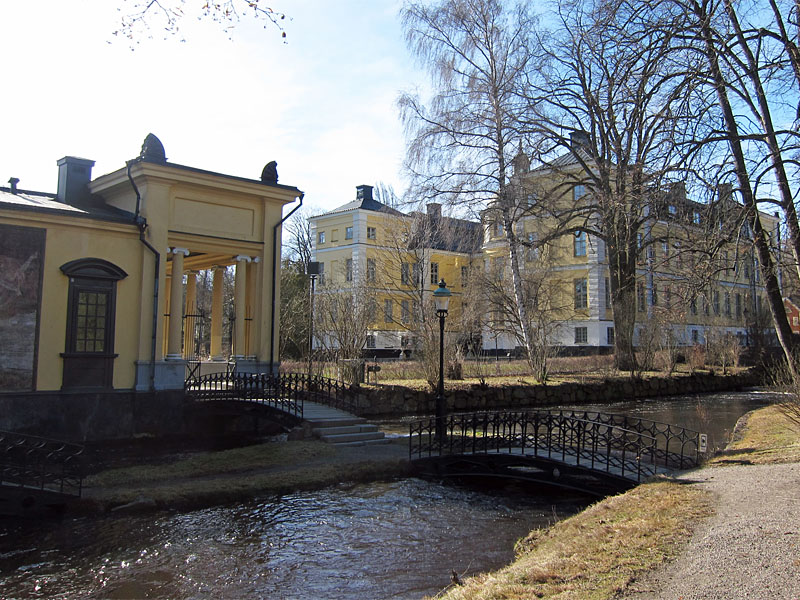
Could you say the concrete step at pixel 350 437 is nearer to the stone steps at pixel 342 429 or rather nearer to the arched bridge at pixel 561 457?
the stone steps at pixel 342 429

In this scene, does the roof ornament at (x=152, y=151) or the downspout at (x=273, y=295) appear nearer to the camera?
the roof ornament at (x=152, y=151)

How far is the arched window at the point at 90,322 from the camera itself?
15906 mm

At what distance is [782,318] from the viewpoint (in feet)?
51.6

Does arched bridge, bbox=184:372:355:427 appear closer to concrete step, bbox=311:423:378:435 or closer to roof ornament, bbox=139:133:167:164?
concrete step, bbox=311:423:378:435

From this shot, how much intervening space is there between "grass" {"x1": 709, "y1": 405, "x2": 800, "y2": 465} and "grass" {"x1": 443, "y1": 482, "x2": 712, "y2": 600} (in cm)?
280

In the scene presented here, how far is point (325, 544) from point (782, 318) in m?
12.5

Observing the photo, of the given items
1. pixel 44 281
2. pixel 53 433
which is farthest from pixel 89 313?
pixel 53 433

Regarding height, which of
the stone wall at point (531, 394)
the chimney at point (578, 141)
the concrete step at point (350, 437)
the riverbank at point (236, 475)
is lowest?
the riverbank at point (236, 475)

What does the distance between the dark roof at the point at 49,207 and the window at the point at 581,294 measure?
30.3 meters

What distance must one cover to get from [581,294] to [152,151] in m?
30.9

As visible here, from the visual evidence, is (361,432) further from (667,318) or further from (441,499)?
(667,318)

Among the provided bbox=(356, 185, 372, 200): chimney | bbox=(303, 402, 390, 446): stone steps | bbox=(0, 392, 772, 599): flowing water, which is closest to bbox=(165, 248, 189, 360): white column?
bbox=(303, 402, 390, 446): stone steps

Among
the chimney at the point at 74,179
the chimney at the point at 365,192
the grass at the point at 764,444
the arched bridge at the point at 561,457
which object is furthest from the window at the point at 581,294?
the chimney at the point at 74,179

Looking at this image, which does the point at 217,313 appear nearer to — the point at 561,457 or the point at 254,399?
the point at 254,399
